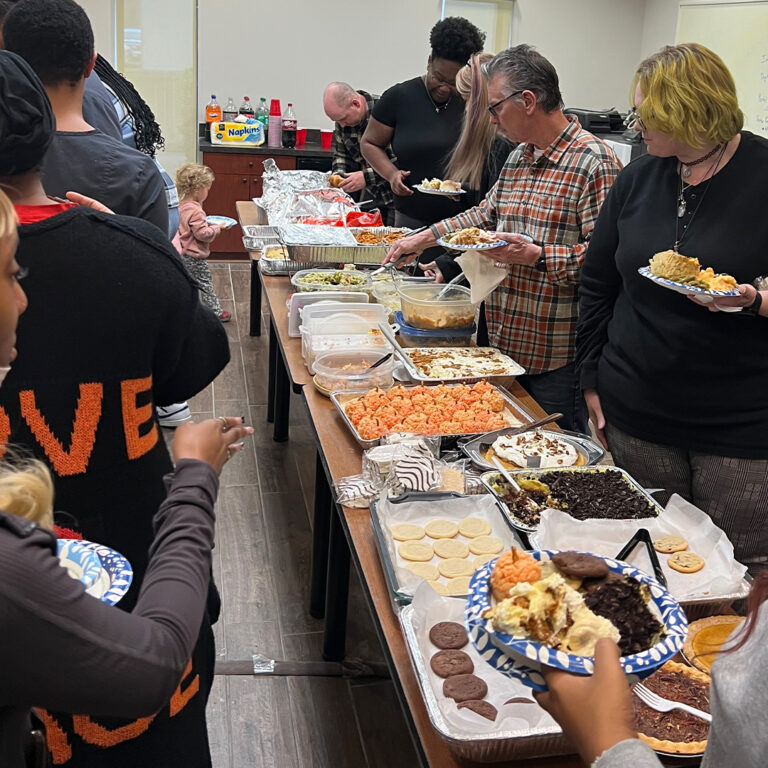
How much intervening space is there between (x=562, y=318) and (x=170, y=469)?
5.03 ft

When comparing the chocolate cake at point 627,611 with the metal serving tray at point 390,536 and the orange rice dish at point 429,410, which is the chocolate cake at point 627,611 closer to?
the metal serving tray at point 390,536

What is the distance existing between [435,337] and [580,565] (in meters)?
1.70

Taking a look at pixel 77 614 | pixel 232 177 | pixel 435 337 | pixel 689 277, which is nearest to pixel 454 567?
pixel 689 277

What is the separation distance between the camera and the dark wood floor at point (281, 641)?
223 cm

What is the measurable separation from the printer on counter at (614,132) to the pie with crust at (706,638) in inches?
214

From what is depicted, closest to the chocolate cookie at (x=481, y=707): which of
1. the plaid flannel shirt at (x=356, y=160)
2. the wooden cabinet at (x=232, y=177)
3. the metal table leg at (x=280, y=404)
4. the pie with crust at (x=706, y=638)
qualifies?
the pie with crust at (x=706, y=638)

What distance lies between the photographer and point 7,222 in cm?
88

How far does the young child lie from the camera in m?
4.88

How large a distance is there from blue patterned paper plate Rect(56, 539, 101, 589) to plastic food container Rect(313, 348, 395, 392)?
1247 mm

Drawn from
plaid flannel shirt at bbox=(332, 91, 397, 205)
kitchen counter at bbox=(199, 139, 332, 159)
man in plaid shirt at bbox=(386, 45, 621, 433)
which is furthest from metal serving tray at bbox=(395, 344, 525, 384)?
kitchen counter at bbox=(199, 139, 332, 159)

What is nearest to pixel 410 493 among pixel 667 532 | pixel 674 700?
pixel 667 532

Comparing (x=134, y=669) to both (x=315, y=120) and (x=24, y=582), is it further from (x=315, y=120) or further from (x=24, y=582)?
(x=315, y=120)

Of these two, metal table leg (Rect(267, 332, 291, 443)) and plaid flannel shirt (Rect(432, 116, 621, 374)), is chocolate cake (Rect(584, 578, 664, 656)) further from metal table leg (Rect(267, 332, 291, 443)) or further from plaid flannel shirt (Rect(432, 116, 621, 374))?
metal table leg (Rect(267, 332, 291, 443))

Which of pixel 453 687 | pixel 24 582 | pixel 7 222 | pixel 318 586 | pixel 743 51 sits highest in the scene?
pixel 743 51
